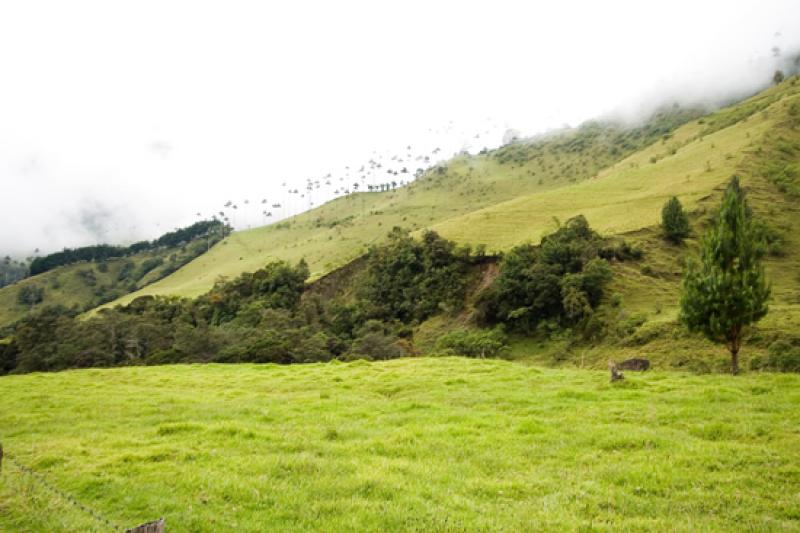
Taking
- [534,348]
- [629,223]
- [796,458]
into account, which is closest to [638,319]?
[534,348]

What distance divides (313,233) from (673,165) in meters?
129

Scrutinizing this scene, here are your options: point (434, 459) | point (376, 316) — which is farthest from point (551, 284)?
point (434, 459)

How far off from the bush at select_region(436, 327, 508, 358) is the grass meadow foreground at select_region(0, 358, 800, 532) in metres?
30.7

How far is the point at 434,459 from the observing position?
1320 centimetres

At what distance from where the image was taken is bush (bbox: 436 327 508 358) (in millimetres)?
54469

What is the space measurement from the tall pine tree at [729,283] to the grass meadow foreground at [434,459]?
4358 mm

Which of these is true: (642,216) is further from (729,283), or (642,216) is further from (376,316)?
(729,283)

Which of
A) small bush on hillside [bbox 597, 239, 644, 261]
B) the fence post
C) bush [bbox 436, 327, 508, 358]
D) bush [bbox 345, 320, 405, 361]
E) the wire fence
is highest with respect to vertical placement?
the fence post

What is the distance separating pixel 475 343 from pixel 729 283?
107 ft

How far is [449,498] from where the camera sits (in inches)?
401

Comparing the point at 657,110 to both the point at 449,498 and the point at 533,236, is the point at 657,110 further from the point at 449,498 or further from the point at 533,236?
the point at 449,498

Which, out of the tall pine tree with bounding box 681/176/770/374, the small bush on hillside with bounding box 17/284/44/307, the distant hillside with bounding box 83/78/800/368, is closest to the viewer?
the tall pine tree with bounding box 681/176/770/374

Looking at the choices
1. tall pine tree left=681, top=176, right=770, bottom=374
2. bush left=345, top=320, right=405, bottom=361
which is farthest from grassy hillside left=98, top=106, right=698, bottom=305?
tall pine tree left=681, top=176, right=770, bottom=374

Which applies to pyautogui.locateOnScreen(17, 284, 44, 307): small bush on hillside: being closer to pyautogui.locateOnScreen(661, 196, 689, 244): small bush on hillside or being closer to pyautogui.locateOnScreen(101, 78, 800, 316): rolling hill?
pyautogui.locateOnScreen(101, 78, 800, 316): rolling hill
